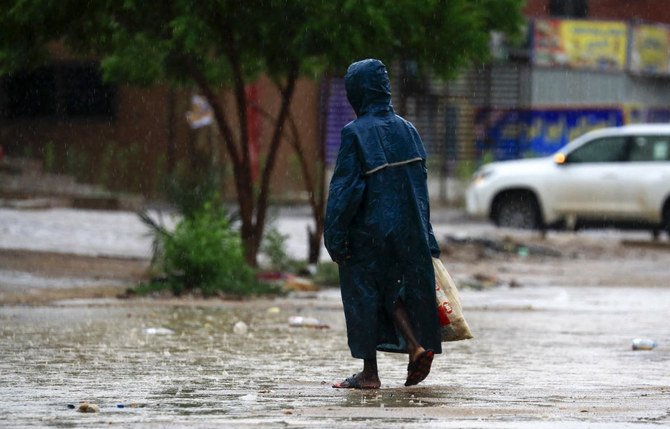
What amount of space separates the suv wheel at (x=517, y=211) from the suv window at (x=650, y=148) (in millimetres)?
1766

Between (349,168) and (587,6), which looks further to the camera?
(587,6)

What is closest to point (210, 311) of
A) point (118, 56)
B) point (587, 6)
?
point (118, 56)

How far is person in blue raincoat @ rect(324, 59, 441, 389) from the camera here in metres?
7.90

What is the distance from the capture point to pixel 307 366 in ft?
30.3

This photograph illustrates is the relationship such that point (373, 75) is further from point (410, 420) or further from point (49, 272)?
point (49, 272)

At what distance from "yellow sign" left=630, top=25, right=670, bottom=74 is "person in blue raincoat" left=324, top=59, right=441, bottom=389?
30458 millimetres

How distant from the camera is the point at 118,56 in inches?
609

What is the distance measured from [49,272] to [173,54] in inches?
115

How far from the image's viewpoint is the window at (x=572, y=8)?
138 ft

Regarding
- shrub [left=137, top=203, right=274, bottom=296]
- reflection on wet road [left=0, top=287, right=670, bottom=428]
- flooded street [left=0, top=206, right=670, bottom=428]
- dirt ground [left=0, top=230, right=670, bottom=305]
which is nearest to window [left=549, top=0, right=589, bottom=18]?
dirt ground [left=0, top=230, right=670, bottom=305]

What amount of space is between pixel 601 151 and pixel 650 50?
14.8 metres

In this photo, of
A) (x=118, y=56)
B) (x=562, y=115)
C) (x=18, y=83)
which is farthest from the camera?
(x=562, y=115)

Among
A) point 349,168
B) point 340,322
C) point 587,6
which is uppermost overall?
point 587,6

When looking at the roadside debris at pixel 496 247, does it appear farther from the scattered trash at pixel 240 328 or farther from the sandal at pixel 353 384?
the sandal at pixel 353 384
